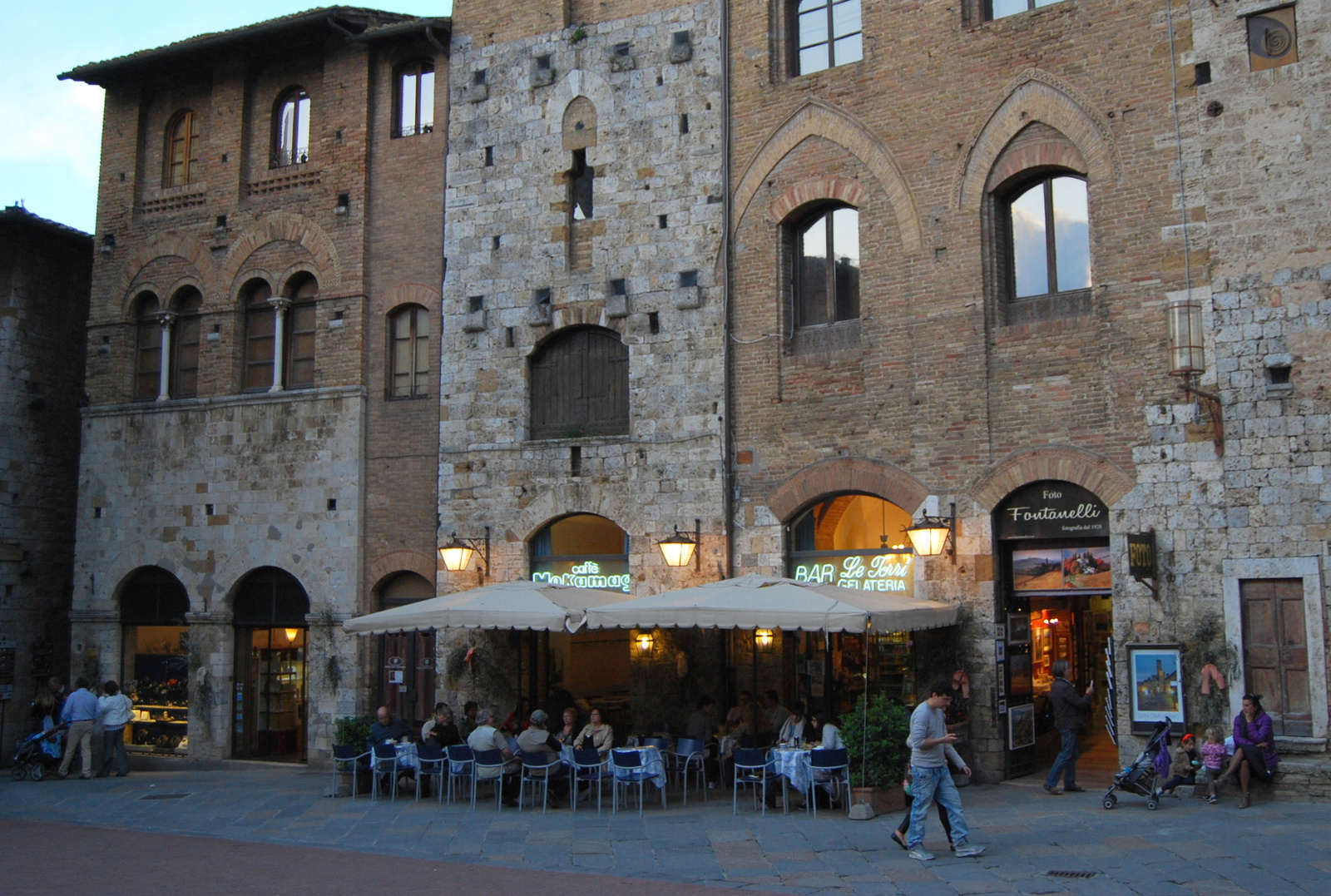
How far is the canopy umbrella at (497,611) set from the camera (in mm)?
14055

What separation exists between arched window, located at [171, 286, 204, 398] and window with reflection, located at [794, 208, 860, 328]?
10.3 m

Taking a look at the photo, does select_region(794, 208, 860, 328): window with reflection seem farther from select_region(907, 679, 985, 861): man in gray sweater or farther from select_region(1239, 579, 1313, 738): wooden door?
select_region(907, 679, 985, 861): man in gray sweater

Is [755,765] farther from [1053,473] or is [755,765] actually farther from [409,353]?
[409,353]

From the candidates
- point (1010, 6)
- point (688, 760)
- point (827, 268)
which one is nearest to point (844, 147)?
point (827, 268)

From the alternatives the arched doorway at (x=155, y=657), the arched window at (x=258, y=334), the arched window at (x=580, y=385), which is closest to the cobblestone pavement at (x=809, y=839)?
the arched doorway at (x=155, y=657)

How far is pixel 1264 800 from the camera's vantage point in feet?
40.8

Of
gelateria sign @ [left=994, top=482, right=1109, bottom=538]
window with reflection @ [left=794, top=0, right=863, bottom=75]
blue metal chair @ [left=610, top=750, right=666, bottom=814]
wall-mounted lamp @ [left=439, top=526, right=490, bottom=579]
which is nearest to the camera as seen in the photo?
blue metal chair @ [left=610, top=750, right=666, bottom=814]

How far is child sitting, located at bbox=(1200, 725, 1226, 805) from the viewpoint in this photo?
1246 cm

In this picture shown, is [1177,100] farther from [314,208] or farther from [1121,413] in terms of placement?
[314,208]

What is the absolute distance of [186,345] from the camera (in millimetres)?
20734

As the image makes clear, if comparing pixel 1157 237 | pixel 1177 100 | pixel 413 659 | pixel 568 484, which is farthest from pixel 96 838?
pixel 1177 100

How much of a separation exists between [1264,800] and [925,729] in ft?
15.5

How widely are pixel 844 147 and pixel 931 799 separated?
889 cm

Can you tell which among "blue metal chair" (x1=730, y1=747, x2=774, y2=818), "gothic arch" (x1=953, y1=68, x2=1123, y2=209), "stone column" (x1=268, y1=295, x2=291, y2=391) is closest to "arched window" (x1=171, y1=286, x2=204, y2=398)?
"stone column" (x1=268, y1=295, x2=291, y2=391)
